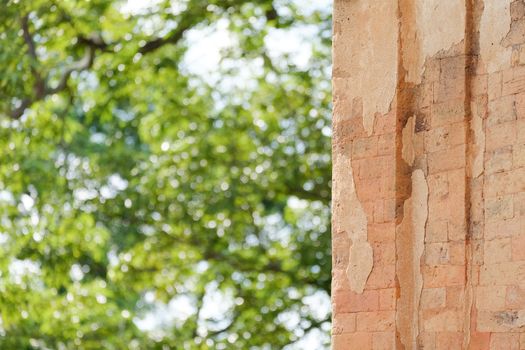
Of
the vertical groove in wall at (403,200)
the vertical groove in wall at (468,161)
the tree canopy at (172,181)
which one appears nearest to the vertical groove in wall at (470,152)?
the vertical groove in wall at (468,161)

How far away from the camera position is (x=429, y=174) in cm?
685

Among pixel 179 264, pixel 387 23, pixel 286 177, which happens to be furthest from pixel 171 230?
pixel 387 23

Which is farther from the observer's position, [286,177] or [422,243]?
[286,177]

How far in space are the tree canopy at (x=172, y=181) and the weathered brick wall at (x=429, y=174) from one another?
683 centimetres

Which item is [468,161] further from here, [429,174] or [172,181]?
[172,181]

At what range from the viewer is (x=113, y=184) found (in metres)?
15.4

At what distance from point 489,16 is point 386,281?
133cm

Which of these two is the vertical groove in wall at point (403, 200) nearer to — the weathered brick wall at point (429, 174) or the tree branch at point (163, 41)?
the weathered brick wall at point (429, 174)

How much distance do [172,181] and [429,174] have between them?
822cm

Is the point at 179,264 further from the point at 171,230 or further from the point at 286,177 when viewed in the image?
the point at 286,177

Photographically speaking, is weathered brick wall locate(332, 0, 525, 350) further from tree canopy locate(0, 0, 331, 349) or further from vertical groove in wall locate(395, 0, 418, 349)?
tree canopy locate(0, 0, 331, 349)

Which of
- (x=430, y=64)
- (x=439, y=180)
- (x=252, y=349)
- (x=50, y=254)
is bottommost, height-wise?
(x=252, y=349)

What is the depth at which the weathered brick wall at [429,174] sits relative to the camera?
6.46m

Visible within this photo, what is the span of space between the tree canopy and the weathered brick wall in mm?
6835
